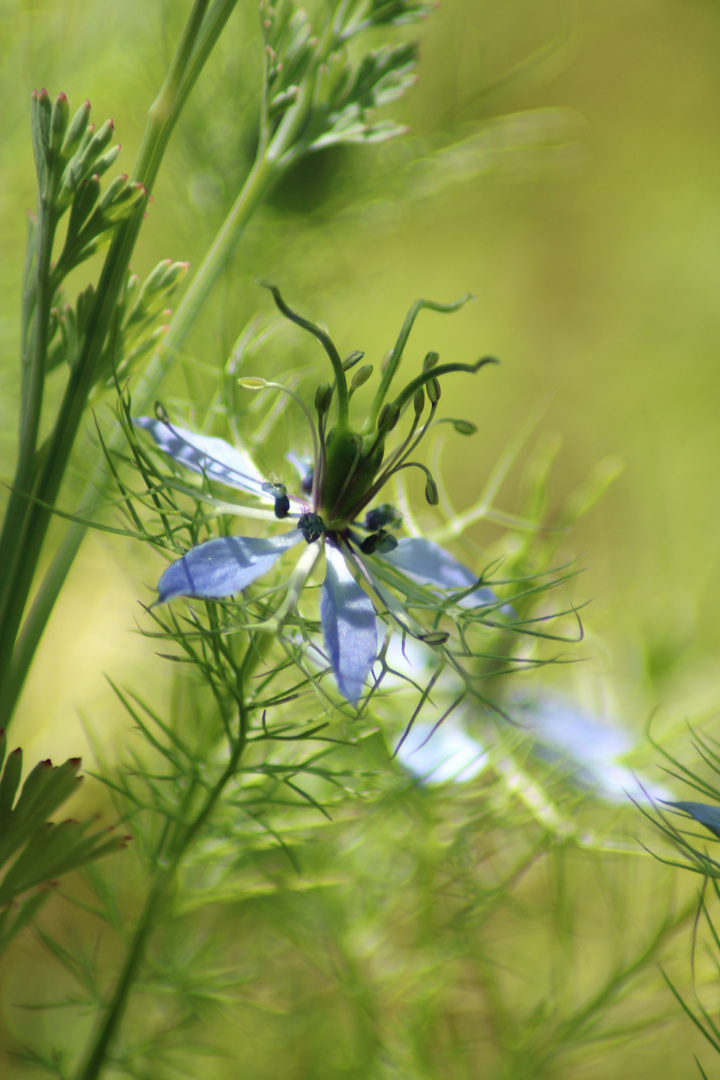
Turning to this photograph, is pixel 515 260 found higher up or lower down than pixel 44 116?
higher up

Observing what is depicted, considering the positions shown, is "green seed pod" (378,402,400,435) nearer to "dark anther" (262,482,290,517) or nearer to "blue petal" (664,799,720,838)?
"dark anther" (262,482,290,517)

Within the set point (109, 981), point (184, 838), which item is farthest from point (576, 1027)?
Result: point (109, 981)

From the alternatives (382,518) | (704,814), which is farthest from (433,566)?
(704,814)

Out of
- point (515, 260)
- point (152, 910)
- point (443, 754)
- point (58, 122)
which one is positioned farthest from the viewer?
point (515, 260)

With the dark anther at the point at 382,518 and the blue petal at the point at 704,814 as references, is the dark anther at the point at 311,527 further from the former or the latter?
the blue petal at the point at 704,814

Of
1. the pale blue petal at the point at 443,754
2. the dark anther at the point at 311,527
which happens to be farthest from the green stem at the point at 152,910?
the pale blue petal at the point at 443,754

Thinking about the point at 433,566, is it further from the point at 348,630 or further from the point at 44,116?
the point at 44,116
